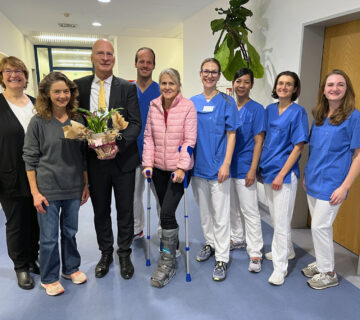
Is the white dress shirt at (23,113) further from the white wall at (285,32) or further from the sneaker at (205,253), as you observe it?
the white wall at (285,32)

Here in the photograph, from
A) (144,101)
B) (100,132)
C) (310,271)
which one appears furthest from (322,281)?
(144,101)

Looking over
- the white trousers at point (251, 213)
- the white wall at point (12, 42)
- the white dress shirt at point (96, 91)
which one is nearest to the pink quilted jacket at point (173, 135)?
the white dress shirt at point (96, 91)

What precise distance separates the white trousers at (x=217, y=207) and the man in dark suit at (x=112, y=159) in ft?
1.87

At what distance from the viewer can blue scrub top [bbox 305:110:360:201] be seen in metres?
2.01

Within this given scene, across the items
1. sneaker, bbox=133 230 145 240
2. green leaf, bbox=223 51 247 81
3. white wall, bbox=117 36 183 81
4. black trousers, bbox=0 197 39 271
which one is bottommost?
sneaker, bbox=133 230 145 240

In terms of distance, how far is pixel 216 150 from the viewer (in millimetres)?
2268

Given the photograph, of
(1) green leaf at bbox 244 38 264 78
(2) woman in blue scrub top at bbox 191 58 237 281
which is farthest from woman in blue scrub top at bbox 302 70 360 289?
(1) green leaf at bbox 244 38 264 78

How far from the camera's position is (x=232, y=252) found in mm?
2777

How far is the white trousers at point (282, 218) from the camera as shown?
2.25 metres

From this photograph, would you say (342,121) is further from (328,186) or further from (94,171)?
(94,171)

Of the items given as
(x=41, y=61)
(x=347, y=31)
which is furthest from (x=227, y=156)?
(x=41, y=61)

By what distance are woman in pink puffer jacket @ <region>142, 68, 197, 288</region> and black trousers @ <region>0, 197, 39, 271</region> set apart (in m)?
0.94

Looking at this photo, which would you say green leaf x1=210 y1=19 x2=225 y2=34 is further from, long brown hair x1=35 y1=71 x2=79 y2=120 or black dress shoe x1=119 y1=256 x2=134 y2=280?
black dress shoe x1=119 y1=256 x2=134 y2=280

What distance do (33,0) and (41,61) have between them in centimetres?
632
